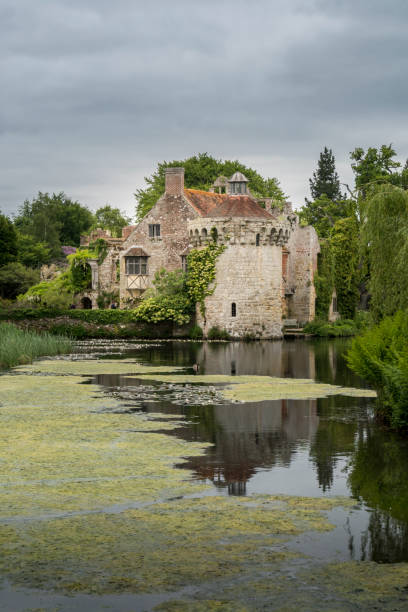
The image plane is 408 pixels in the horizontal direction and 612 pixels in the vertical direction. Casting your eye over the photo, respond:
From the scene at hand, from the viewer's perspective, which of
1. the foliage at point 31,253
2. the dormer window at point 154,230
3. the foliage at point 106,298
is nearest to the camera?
the dormer window at point 154,230

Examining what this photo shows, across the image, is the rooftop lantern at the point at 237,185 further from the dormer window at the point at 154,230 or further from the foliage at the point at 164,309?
the foliage at the point at 164,309

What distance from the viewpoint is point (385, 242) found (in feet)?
63.1

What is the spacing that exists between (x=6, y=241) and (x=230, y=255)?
90.1 feet

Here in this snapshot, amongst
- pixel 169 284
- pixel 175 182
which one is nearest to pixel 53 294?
pixel 169 284

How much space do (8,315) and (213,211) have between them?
45.1 ft

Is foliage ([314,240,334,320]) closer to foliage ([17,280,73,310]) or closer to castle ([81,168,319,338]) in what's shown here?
castle ([81,168,319,338])

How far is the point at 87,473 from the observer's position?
420 inches

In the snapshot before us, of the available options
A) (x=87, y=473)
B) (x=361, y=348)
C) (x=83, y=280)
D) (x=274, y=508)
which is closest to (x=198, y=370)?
(x=361, y=348)

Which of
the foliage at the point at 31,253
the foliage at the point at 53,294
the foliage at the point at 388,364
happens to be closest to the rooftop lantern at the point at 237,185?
the foliage at the point at 53,294

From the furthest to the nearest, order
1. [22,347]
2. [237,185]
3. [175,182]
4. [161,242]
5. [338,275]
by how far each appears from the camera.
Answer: [338,275] → [161,242] → [175,182] → [237,185] → [22,347]

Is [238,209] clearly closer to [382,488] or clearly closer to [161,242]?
[161,242]

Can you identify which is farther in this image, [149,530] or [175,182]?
[175,182]

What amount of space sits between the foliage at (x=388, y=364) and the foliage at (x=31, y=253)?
201 feet

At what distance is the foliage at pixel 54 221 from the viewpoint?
86.9 meters
